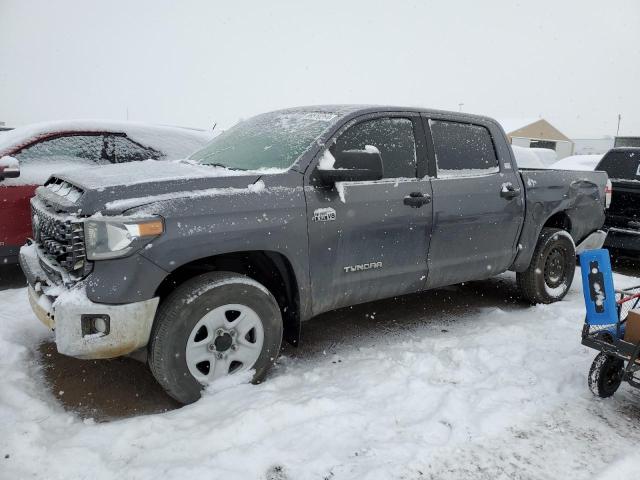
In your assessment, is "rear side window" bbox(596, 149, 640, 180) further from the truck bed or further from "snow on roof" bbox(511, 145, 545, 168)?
"snow on roof" bbox(511, 145, 545, 168)

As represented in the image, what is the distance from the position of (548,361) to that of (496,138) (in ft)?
6.67

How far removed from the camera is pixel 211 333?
284 cm

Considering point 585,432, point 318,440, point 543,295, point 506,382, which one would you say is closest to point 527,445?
point 585,432

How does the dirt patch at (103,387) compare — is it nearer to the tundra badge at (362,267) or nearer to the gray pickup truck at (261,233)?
the gray pickup truck at (261,233)

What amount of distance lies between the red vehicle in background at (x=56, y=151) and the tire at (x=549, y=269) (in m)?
3.98

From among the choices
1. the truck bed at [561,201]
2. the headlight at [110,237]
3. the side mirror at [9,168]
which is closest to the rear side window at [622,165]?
the truck bed at [561,201]

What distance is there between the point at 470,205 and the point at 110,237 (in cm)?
272

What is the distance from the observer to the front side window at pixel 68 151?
4.99m

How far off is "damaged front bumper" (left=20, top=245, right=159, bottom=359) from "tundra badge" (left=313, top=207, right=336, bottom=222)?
108cm

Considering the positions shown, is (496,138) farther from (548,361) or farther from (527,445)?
(527,445)

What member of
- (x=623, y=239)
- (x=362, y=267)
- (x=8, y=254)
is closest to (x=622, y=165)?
(x=623, y=239)

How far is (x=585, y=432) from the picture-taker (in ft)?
8.89

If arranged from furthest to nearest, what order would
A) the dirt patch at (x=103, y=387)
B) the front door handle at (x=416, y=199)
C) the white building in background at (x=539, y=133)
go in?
the white building in background at (x=539, y=133) < the front door handle at (x=416, y=199) < the dirt patch at (x=103, y=387)

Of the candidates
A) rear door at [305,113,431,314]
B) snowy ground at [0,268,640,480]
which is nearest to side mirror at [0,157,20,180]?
snowy ground at [0,268,640,480]
